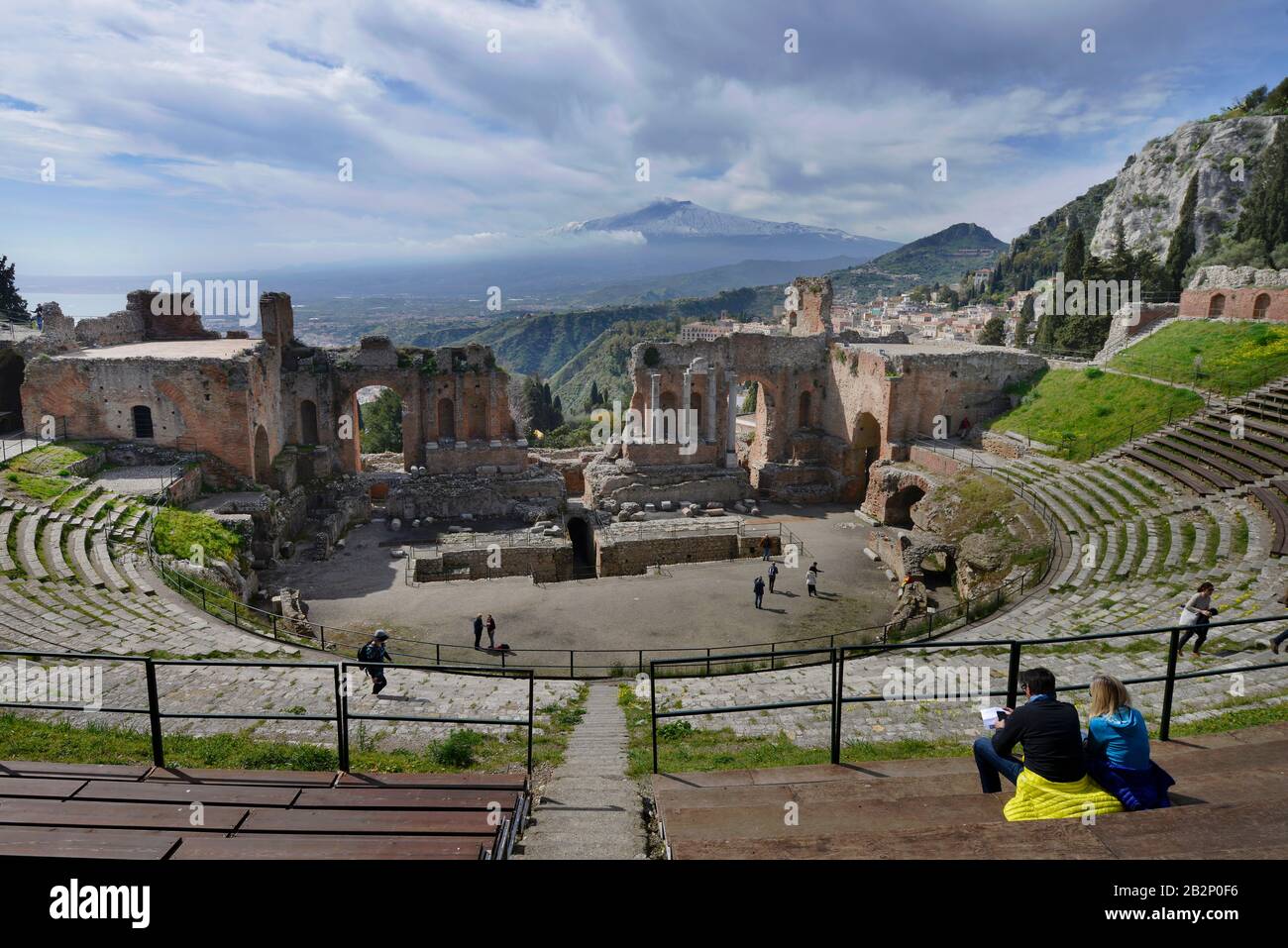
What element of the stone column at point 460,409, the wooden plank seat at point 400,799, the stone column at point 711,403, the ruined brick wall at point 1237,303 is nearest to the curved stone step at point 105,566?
the wooden plank seat at point 400,799

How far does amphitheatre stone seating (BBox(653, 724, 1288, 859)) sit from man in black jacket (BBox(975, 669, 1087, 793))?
1.45 ft

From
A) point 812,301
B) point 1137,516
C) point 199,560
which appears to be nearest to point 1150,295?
point 812,301

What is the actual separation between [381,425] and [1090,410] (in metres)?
53.5

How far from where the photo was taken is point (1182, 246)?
50.7 meters

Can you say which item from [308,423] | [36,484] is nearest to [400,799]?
[36,484]

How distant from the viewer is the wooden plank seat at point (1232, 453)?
60.1 ft

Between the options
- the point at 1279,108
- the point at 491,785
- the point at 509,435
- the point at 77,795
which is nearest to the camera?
the point at 77,795

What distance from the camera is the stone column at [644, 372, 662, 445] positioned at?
32.8 metres

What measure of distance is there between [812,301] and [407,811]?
34.6 meters

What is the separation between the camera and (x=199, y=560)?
19422 mm

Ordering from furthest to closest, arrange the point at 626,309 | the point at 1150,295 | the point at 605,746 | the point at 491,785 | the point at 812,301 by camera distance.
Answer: the point at 626,309 < the point at 1150,295 < the point at 812,301 < the point at 605,746 < the point at 491,785

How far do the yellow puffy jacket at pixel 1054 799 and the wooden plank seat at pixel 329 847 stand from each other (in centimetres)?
353

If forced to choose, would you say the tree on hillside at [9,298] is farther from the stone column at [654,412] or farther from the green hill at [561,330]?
the green hill at [561,330]

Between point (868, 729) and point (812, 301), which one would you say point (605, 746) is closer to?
point (868, 729)
